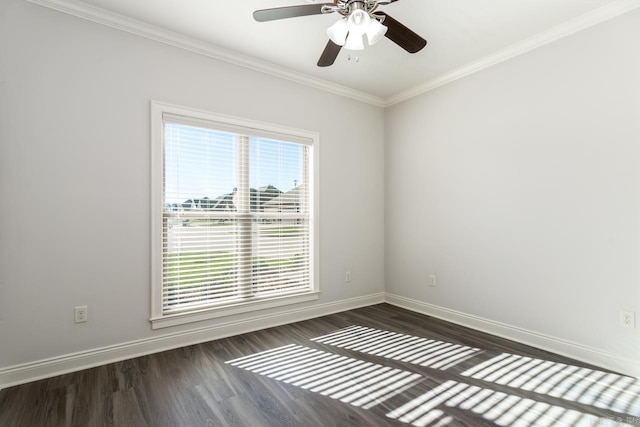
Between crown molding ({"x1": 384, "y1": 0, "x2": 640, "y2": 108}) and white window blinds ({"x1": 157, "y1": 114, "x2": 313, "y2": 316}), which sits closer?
crown molding ({"x1": 384, "y1": 0, "x2": 640, "y2": 108})

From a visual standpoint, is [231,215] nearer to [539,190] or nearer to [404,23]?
[404,23]

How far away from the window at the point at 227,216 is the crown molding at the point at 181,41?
569mm

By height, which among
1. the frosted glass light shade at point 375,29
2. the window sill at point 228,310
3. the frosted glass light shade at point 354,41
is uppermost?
the frosted glass light shade at point 375,29

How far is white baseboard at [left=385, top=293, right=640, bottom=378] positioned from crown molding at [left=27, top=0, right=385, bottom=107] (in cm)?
279

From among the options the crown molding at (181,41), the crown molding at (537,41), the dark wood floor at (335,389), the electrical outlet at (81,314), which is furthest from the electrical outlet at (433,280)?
the electrical outlet at (81,314)

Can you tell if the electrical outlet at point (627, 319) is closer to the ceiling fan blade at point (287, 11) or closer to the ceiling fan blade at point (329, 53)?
the ceiling fan blade at point (329, 53)

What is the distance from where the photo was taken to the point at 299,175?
140 inches

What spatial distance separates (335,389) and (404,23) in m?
2.83

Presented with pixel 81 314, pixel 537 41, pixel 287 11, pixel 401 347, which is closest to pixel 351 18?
pixel 287 11

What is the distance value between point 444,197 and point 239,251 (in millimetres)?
2317

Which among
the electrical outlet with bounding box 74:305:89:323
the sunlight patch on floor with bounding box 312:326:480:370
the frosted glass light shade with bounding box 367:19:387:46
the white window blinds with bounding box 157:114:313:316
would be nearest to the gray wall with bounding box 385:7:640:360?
the sunlight patch on floor with bounding box 312:326:480:370

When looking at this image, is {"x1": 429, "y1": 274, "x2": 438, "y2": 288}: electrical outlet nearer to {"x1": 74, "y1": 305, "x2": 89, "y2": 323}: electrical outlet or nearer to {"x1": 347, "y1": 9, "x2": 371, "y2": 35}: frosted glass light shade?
{"x1": 347, "y1": 9, "x2": 371, "y2": 35}: frosted glass light shade

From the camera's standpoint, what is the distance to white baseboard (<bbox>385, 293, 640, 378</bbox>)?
2.29 m

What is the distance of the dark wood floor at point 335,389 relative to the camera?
Answer: 5.86 feet
